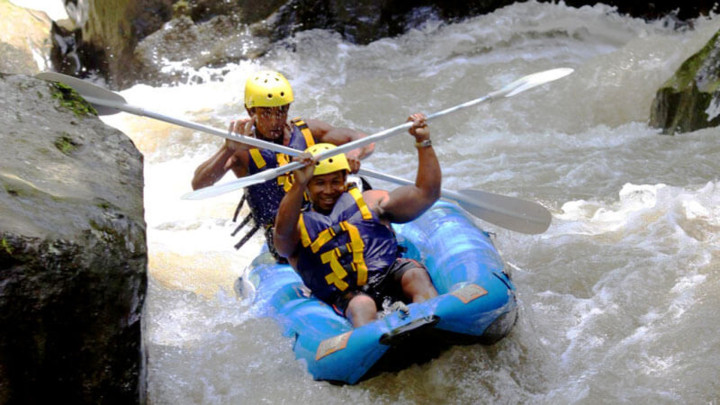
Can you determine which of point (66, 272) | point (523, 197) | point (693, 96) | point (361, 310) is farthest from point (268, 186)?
point (693, 96)

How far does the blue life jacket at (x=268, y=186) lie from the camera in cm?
446

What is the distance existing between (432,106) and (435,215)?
3.84 m

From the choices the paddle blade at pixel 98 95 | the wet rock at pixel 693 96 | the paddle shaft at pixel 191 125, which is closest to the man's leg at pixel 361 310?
the paddle shaft at pixel 191 125

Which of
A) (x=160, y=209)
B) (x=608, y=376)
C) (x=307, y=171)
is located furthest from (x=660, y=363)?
(x=160, y=209)

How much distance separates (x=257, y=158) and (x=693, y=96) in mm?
3933

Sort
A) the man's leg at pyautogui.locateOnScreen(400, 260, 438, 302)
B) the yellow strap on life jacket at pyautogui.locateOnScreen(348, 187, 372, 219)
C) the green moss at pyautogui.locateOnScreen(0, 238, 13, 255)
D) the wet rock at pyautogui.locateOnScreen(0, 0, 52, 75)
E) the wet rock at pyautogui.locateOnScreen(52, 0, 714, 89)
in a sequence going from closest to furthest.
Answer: the green moss at pyautogui.locateOnScreen(0, 238, 13, 255) < the man's leg at pyautogui.locateOnScreen(400, 260, 438, 302) < the yellow strap on life jacket at pyautogui.locateOnScreen(348, 187, 372, 219) < the wet rock at pyautogui.locateOnScreen(0, 0, 52, 75) < the wet rock at pyautogui.locateOnScreen(52, 0, 714, 89)

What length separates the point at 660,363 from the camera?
353 cm

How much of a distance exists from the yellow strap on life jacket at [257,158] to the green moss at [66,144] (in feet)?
4.53

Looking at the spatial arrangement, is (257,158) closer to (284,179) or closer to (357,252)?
(284,179)

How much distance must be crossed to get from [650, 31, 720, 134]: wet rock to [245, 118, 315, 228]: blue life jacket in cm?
358

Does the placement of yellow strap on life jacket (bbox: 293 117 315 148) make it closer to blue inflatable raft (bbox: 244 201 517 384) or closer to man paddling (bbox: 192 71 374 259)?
man paddling (bbox: 192 71 374 259)

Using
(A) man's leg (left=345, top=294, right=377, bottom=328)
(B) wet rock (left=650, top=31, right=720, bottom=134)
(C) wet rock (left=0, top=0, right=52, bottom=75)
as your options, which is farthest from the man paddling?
(C) wet rock (left=0, top=0, right=52, bottom=75)

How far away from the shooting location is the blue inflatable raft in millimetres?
3174

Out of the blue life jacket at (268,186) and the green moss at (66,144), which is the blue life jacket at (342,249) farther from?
the green moss at (66,144)
